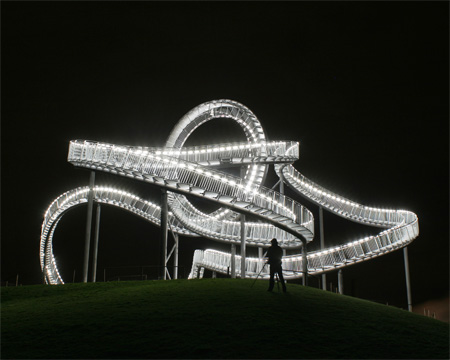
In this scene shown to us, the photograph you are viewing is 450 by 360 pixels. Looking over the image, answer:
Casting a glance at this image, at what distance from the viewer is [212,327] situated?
12711 millimetres

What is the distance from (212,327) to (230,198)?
12.6 metres

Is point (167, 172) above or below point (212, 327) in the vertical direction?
above

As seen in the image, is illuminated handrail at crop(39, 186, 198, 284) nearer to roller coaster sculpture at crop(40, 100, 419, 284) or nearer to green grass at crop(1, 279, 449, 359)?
roller coaster sculpture at crop(40, 100, 419, 284)

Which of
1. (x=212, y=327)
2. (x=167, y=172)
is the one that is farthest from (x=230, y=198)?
(x=212, y=327)

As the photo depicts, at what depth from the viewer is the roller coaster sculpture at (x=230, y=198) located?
2639 centimetres

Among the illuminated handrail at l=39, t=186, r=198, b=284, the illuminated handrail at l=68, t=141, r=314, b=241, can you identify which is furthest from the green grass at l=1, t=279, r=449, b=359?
the illuminated handrail at l=39, t=186, r=198, b=284

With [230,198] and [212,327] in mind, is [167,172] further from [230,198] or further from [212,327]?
[212,327]

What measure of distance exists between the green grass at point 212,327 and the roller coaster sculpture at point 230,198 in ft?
30.0

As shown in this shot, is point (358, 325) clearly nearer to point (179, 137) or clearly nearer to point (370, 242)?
point (370, 242)

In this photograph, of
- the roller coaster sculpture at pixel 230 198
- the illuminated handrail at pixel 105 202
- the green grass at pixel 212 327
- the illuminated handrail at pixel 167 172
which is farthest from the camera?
the illuminated handrail at pixel 105 202

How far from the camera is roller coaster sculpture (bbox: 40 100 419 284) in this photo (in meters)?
26.4

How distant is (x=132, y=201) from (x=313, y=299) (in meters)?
20.3

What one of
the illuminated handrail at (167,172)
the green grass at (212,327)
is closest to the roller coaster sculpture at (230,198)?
the illuminated handrail at (167,172)

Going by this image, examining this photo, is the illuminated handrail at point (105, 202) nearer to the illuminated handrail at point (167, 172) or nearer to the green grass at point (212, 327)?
the illuminated handrail at point (167, 172)
